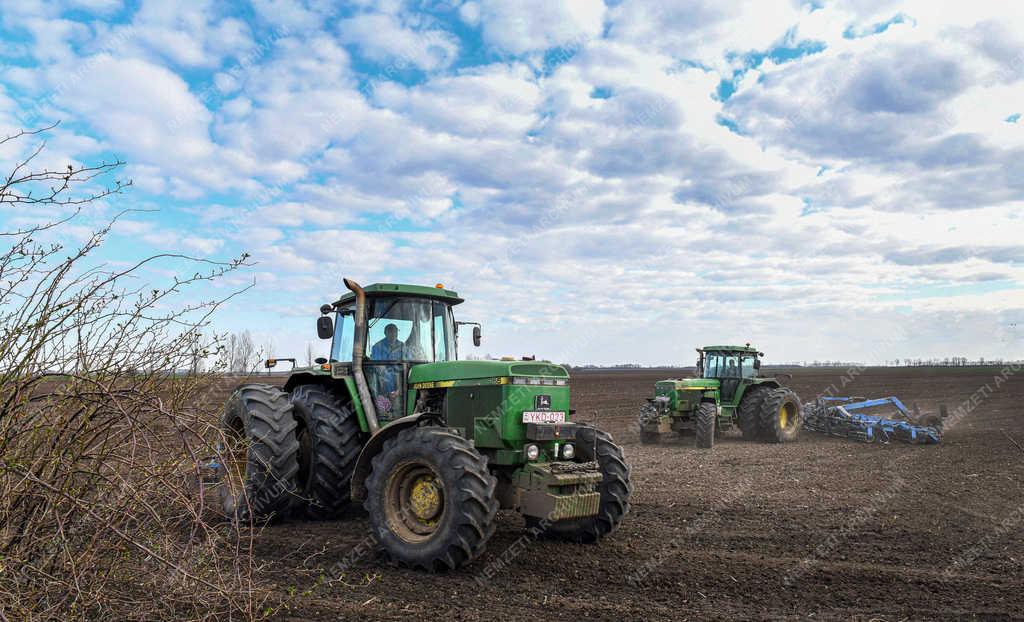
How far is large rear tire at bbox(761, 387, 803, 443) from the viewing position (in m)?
15.5

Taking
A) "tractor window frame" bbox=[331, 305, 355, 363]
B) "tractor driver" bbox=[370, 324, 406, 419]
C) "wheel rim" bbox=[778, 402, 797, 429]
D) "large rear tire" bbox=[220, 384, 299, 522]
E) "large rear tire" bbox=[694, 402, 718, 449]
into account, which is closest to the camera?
"large rear tire" bbox=[220, 384, 299, 522]

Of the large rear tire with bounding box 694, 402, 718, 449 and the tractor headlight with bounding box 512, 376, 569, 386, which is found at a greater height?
the tractor headlight with bounding box 512, 376, 569, 386

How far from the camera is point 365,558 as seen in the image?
6.11 metres

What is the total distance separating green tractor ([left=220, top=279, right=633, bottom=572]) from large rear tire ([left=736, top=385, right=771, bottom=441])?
33.2ft

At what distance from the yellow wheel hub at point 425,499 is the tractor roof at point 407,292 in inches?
84.8

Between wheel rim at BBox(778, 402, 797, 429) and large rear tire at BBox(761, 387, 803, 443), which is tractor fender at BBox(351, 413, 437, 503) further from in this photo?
wheel rim at BBox(778, 402, 797, 429)

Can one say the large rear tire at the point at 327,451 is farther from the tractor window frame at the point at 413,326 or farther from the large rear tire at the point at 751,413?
the large rear tire at the point at 751,413

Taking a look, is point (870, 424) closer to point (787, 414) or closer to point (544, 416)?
point (787, 414)

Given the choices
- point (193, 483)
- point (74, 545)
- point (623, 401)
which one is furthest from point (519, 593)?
point (623, 401)

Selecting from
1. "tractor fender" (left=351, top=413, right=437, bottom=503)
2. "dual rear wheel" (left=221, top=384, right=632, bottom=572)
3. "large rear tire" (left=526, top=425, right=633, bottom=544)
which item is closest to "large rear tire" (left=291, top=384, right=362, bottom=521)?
"dual rear wheel" (left=221, top=384, right=632, bottom=572)

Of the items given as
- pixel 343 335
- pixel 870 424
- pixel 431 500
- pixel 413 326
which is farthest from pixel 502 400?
pixel 870 424

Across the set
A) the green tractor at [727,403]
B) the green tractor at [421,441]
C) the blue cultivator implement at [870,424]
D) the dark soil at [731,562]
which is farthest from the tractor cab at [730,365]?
the green tractor at [421,441]

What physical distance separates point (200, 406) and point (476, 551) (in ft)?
7.66

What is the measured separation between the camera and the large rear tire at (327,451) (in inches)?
Result: 281
